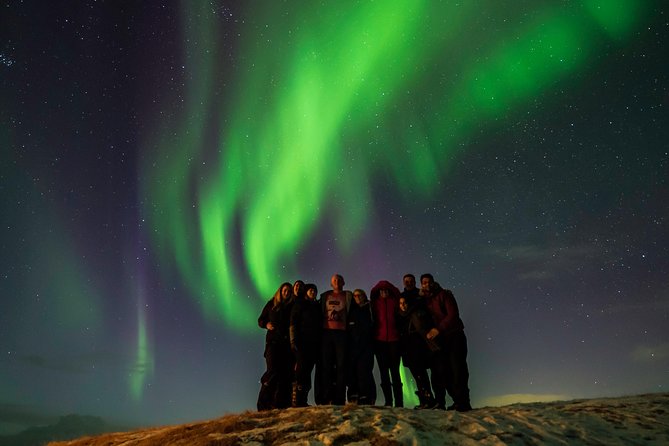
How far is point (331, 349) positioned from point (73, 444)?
7143 millimetres

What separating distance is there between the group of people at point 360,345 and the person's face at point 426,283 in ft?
0.08

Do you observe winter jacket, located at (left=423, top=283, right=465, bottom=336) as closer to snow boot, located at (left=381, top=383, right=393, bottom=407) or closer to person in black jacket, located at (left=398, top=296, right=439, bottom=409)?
person in black jacket, located at (left=398, top=296, right=439, bottom=409)

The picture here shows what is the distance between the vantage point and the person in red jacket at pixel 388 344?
33.0 feet

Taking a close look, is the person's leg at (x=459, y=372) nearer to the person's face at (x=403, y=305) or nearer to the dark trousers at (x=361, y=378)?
the person's face at (x=403, y=305)

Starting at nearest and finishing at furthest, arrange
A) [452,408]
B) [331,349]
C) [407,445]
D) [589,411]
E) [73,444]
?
[407,445] → [589,411] → [452,408] → [331,349] → [73,444]

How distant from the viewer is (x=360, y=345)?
10.2 meters

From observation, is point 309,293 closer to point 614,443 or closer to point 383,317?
point 383,317

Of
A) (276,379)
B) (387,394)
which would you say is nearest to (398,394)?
(387,394)

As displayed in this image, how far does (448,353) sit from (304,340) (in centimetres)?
333

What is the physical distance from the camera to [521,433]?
23.7 feet

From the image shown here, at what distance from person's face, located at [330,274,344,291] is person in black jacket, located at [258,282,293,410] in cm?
110

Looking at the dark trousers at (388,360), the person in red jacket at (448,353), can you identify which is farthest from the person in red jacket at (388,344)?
the person in red jacket at (448,353)

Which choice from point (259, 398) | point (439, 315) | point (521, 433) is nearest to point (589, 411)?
point (521, 433)

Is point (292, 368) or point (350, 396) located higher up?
point (292, 368)
